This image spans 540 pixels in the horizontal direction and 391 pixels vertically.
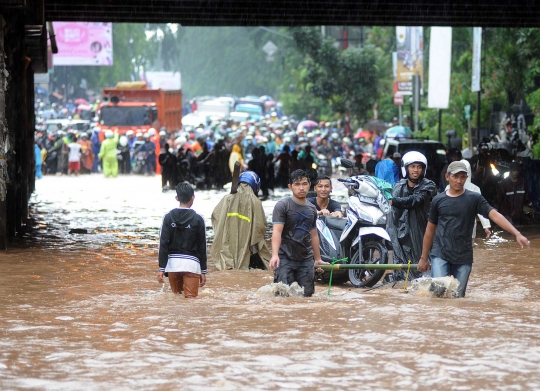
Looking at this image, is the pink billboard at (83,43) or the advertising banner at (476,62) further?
the pink billboard at (83,43)

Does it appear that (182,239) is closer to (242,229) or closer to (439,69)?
(242,229)

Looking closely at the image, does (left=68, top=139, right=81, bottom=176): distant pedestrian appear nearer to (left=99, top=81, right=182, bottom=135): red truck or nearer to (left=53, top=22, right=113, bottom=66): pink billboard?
(left=99, top=81, right=182, bottom=135): red truck

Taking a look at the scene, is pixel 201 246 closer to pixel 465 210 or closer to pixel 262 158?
pixel 465 210

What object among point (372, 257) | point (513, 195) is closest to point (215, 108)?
point (513, 195)

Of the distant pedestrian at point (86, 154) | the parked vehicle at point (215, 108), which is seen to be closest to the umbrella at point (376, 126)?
the distant pedestrian at point (86, 154)

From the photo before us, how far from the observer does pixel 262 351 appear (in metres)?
8.34

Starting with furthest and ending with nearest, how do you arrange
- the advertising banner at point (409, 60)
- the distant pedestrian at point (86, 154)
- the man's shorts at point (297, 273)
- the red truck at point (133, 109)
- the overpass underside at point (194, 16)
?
the red truck at point (133, 109) < the distant pedestrian at point (86, 154) < the advertising banner at point (409, 60) < the overpass underside at point (194, 16) < the man's shorts at point (297, 273)

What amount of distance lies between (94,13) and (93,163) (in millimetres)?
24777

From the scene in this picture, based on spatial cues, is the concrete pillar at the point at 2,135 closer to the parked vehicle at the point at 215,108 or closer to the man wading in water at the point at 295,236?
the man wading in water at the point at 295,236

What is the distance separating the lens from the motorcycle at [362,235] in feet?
40.1

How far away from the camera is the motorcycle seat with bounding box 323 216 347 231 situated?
12.7 meters

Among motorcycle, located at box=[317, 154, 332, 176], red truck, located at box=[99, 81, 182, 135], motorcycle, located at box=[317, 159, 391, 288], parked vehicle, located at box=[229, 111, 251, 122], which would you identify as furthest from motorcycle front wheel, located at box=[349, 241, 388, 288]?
parked vehicle, located at box=[229, 111, 251, 122]

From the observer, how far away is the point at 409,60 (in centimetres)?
4409

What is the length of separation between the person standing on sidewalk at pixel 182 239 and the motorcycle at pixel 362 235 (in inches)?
81.7
